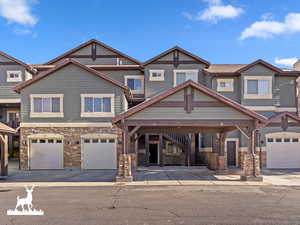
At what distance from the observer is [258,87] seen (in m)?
24.0

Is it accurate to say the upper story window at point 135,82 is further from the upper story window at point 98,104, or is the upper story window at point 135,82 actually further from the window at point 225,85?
the window at point 225,85

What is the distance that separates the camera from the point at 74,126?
2198 centimetres

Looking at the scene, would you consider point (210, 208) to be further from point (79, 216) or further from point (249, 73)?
point (249, 73)

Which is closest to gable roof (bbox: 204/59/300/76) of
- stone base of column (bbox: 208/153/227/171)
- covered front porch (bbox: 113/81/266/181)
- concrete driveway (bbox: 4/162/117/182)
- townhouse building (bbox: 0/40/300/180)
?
townhouse building (bbox: 0/40/300/180)

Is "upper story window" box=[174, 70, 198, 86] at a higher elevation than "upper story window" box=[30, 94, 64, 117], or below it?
higher

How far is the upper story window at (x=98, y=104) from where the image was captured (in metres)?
22.2

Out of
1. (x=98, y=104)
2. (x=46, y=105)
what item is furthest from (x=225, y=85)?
(x=46, y=105)

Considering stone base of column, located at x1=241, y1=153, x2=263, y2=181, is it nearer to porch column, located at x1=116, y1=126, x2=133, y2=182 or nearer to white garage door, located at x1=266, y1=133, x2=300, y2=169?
porch column, located at x1=116, y1=126, x2=133, y2=182

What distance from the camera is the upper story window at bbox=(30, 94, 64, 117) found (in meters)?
22.0

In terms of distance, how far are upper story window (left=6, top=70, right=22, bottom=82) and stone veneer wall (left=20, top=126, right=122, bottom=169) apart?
616 centimetres

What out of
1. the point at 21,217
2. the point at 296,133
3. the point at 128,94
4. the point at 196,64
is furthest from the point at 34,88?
the point at 296,133

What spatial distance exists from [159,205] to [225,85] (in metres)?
17.0

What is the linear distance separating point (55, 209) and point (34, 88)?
593 inches

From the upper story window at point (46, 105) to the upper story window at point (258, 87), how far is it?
586 inches
